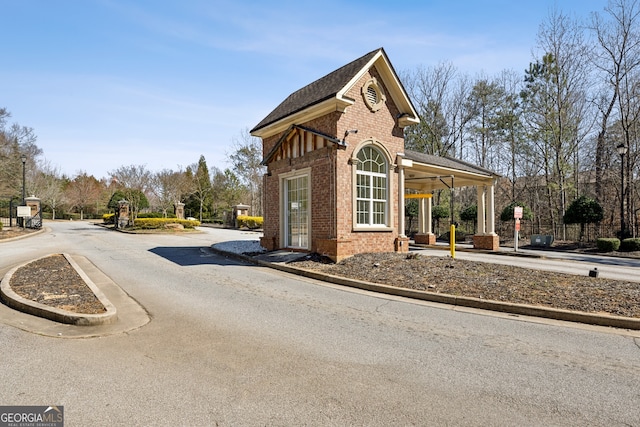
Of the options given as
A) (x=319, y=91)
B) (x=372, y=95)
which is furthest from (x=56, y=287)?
(x=372, y=95)

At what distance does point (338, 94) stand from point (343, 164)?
208 cm

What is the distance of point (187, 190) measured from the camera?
49844mm

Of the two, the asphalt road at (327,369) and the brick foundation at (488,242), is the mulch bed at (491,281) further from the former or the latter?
the brick foundation at (488,242)

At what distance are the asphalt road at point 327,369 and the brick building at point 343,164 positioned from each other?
536cm

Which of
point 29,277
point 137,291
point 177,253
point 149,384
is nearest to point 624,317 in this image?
point 149,384

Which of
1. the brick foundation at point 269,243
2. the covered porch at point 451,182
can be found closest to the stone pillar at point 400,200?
the covered porch at point 451,182

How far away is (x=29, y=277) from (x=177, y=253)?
20.8 ft

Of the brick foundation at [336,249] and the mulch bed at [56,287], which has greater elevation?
the brick foundation at [336,249]

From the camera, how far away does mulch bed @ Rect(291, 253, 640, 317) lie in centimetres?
682

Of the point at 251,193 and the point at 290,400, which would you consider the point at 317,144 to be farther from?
the point at 251,193

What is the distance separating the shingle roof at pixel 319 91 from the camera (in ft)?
39.7

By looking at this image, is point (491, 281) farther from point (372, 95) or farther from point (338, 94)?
point (372, 95)

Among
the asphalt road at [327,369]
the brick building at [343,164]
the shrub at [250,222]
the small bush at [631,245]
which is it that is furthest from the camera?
the shrub at [250,222]

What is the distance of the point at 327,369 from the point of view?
4086mm
